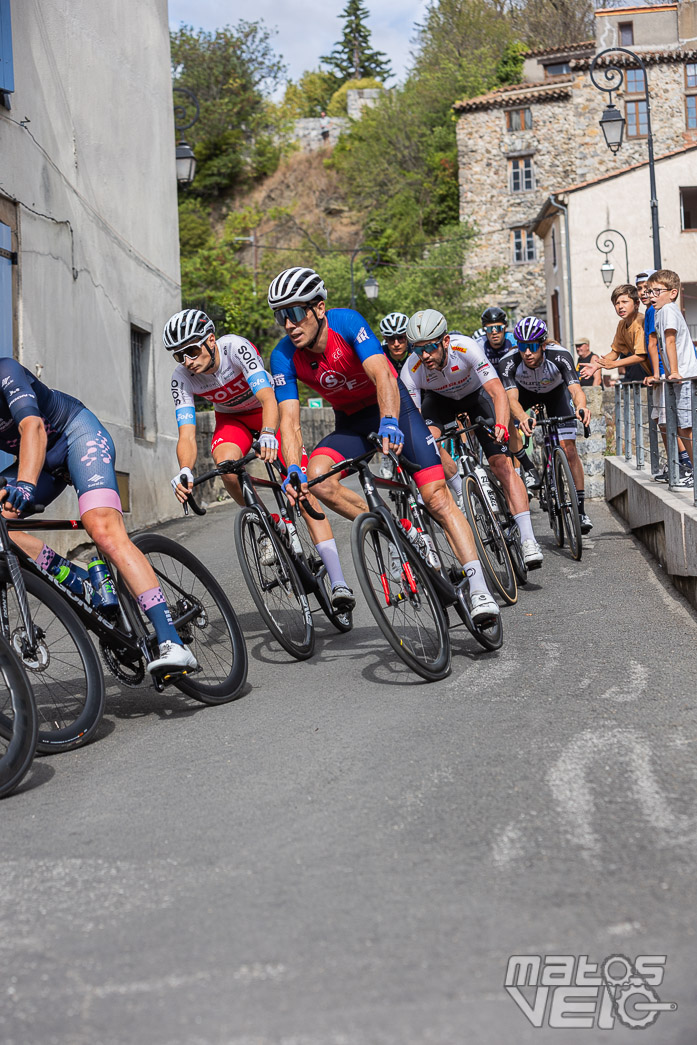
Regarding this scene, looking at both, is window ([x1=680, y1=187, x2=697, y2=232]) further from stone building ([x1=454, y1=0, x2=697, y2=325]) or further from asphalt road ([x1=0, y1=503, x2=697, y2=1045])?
asphalt road ([x1=0, y1=503, x2=697, y2=1045])

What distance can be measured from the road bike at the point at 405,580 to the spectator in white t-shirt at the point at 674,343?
313 cm

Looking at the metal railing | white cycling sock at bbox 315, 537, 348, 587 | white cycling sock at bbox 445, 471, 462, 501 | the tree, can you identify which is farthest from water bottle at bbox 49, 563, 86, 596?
the tree

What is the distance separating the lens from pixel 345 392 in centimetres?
680

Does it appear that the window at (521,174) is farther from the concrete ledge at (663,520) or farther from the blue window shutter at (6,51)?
the blue window shutter at (6,51)

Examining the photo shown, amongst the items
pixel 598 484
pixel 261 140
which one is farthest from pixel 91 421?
pixel 261 140

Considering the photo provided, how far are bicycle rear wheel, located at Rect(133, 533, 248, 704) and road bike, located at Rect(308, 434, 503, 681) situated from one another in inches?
28.8

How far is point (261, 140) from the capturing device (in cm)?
7306

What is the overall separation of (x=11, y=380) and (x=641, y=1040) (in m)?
3.84

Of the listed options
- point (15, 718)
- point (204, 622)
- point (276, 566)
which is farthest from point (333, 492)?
point (15, 718)

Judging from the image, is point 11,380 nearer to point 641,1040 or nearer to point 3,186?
point 641,1040

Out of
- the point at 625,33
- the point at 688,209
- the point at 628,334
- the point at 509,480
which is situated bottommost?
the point at 509,480

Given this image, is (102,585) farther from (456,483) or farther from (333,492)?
(456,483)

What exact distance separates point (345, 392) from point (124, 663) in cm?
222

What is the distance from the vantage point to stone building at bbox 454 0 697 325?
47.9 metres
